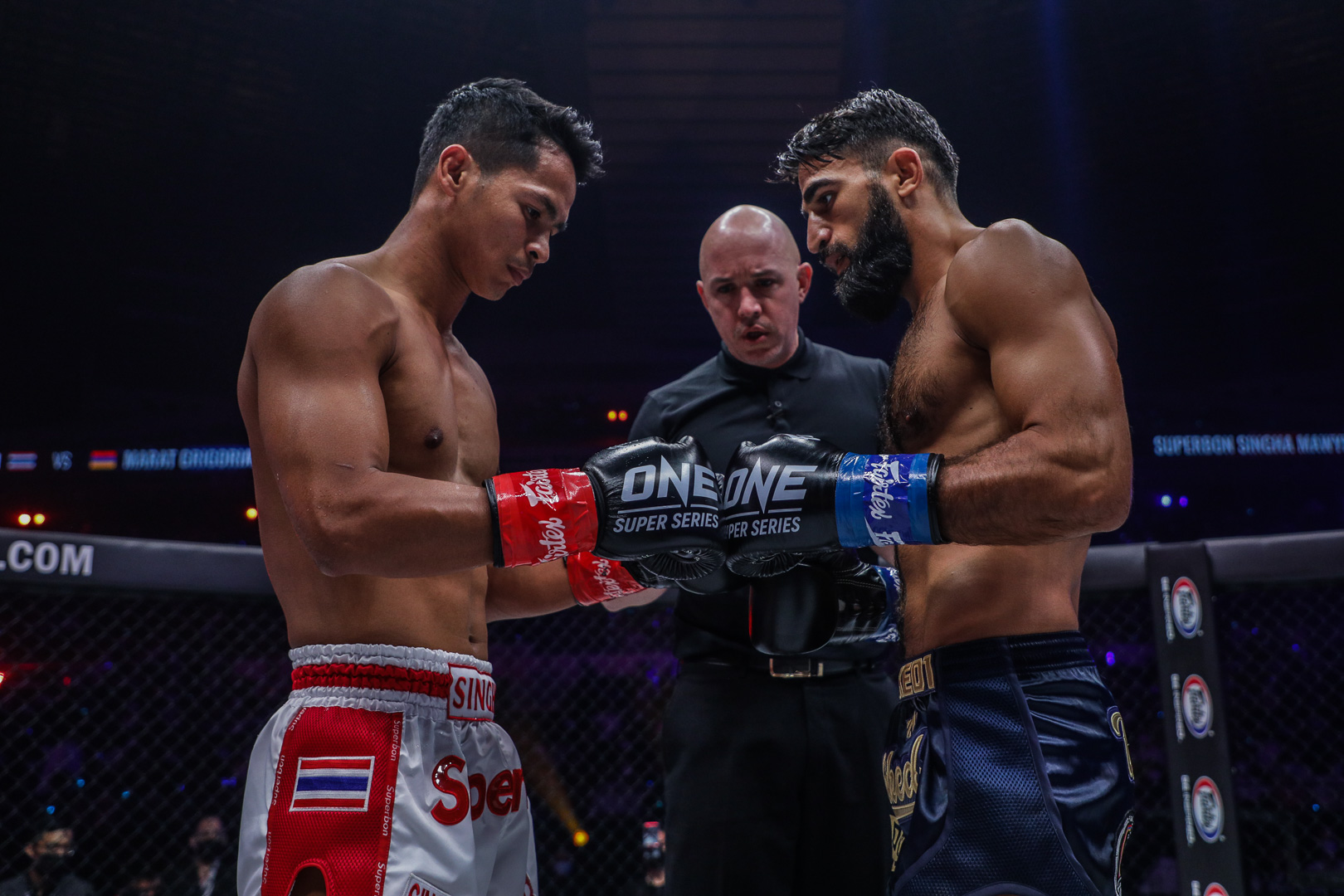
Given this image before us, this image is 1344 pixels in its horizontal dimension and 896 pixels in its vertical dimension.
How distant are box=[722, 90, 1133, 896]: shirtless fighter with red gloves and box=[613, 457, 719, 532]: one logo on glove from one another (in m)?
0.07

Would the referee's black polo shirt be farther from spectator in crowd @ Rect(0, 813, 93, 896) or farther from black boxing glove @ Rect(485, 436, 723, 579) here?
spectator in crowd @ Rect(0, 813, 93, 896)

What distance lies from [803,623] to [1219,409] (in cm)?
776

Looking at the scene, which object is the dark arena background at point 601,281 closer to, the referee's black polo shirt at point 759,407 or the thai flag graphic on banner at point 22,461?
the thai flag graphic on banner at point 22,461

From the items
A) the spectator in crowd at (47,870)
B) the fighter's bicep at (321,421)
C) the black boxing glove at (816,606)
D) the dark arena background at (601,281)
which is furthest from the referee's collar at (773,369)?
the spectator in crowd at (47,870)

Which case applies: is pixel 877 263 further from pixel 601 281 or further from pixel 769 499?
pixel 601 281

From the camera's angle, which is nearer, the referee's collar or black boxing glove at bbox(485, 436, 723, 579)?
black boxing glove at bbox(485, 436, 723, 579)

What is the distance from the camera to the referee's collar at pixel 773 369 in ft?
7.33

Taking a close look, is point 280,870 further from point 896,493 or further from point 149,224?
point 149,224

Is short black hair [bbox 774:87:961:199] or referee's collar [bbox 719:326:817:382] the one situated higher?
short black hair [bbox 774:87:961:199]

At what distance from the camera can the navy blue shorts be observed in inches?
46.4

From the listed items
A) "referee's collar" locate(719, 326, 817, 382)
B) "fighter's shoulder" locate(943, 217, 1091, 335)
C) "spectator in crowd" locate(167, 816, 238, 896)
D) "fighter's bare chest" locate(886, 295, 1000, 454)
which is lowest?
"spectator in crowd" locate(167, 816, 238, 896)

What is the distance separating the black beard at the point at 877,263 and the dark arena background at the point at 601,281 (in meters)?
1.73

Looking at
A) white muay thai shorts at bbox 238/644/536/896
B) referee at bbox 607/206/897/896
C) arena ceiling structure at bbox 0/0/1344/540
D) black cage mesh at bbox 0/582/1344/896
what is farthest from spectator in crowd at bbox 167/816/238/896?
arena ceiling structure at bbox 0/0/1344/540

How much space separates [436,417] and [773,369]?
96 centimetres
